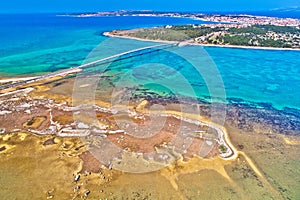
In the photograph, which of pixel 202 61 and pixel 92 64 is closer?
pixel 92 64

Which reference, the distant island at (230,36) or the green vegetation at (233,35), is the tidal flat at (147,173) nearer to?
the distant island at (230,36)

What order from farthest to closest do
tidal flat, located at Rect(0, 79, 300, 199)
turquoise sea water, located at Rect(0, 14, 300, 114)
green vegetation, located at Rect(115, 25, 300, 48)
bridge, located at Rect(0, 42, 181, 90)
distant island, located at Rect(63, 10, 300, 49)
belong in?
green vegetation, located at Rect(115, 25, 300, 48) < distant island, located at Rect(63, 10, 300, 49) < bridge, located at Rect(0, 42, 181, 90) < turquoise sea water, located at Rect(0, 14, 300, 114) < tidal flat, located at Rect(0, 79, 300, 199)

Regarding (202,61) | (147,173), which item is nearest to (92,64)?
(202,61)

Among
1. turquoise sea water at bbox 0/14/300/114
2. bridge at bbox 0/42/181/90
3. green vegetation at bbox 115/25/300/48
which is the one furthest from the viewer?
green vegetation at bbox 115/25/300/48

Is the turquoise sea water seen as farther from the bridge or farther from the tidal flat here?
the tidal flat

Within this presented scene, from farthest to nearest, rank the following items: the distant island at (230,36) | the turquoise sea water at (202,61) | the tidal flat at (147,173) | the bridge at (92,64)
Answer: the distant island at (230,36)
the bridge at (92,64)
the turquoise sea water at (202,61)
the tidal flat at (147,173)

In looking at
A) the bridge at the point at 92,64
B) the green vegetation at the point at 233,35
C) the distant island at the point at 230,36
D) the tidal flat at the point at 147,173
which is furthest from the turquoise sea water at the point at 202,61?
the tidal flat at the point at 147,173

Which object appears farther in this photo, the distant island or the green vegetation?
the green vegetation

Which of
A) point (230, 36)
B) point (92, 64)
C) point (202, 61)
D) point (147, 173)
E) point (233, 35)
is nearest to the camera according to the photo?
point (147, 173)

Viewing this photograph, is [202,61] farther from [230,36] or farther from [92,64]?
[230,36]

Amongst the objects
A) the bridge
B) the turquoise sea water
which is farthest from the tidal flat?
the bridge

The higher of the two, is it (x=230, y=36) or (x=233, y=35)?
(x=230, y=36)
